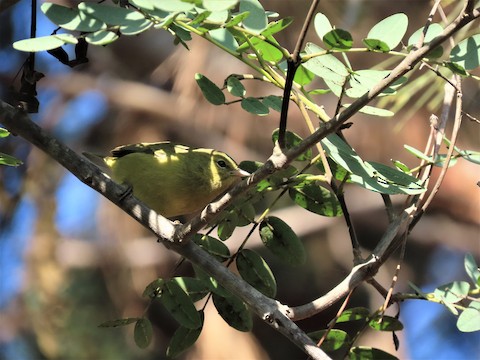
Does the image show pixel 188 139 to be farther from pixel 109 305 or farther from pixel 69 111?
pixel 109 305

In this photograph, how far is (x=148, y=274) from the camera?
710cm

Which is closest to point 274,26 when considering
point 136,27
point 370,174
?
point 136,27

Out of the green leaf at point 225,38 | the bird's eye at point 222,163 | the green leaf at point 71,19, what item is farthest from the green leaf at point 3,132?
the bird's eye at point 222,163

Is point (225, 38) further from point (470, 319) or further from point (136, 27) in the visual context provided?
point (470, 319)

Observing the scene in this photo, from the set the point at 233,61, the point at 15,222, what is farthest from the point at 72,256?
the point at 233,61

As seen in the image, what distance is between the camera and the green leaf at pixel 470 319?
1.79 metres

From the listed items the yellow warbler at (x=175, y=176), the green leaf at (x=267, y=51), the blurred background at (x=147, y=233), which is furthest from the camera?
the blurred background at (x=147, y=233)

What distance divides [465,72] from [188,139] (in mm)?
6806

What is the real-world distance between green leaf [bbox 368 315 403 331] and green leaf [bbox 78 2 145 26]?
1.01m

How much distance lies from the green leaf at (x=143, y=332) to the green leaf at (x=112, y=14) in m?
0.91

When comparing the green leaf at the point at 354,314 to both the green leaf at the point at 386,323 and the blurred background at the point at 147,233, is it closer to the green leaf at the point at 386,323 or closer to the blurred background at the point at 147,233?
the green leaf at the point at 386,323

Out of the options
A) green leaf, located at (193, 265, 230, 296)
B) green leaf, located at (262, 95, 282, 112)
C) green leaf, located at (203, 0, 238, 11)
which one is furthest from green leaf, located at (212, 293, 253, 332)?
green leaf, located at (203, 0, 238, 11)

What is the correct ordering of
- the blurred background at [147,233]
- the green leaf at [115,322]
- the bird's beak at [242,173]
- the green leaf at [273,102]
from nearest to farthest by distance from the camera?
the green leaf at [115,322] → the green leaf at [273,102] → the bird's beak at [242,173] → the blurred background at [147,233]

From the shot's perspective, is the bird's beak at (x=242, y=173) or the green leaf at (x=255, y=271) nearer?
the green leaf at (x=255, y=271)
